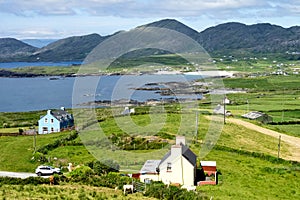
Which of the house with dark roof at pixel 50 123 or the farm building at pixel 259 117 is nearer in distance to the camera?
the house with dark roof at pixel 50 123

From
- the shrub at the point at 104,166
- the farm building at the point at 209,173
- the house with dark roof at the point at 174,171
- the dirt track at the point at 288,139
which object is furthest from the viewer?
the dirt track at the point at 288,139

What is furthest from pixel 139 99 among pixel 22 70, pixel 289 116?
pixel 22 70

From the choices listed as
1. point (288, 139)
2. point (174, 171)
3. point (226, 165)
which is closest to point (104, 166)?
point (174, 171)

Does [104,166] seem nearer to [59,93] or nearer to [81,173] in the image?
[81,173]

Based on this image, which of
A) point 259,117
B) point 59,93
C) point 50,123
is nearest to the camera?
point 50,123

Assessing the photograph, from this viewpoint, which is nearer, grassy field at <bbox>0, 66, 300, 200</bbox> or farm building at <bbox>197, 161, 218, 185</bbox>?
grassy field at <bbox>0, 66, 300, 200</bbox>

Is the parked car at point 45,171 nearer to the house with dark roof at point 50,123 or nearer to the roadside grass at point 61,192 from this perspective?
the roadside grass at point 61,192

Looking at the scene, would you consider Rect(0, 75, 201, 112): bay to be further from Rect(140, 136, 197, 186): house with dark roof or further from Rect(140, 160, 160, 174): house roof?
Rect(140, 136, 197, 186): house with dark roof

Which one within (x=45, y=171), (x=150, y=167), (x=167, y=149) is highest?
(x=167, y=149)

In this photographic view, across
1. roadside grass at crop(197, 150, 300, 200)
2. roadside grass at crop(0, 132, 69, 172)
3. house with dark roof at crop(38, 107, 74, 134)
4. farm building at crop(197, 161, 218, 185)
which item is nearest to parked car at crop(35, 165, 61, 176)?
roadside grass at crop(0, 132, 69, 172)

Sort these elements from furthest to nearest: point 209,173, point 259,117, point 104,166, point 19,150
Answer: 1. point 259,117
2. point 19,150
3. point 104,166
4. point 209,173

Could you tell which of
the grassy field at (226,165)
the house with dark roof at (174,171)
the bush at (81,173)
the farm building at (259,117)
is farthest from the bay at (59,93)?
the house with dark roof at (174,171)
